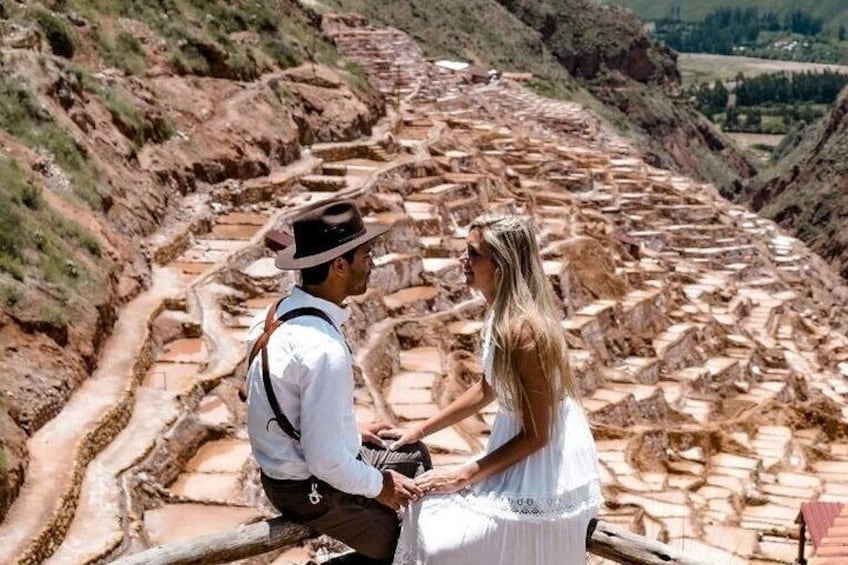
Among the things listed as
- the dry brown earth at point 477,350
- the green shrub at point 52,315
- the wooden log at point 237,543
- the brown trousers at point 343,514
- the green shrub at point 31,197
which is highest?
the brown trousers at point 343,514

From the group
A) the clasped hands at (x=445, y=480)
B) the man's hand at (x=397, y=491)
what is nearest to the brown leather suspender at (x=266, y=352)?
the man's hand at (x=397, y=491)

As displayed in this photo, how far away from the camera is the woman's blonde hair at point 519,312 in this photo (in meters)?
4.14

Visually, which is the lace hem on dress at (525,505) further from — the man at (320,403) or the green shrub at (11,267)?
the green shrub at (11,267)

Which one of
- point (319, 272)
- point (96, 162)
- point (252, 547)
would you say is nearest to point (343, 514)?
point (252, 547)

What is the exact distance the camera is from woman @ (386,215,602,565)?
4.13 metres

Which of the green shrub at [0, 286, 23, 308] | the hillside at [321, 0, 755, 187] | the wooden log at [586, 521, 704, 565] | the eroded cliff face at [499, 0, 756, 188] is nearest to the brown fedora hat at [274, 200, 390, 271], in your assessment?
the wooden log at [586, 521, 704, 565]

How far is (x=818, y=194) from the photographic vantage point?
220ft

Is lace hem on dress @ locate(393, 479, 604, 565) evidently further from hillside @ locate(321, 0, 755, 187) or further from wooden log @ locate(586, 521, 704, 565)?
hillside @ locate(321, 0, 755, 187)

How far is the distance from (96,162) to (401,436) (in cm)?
1199

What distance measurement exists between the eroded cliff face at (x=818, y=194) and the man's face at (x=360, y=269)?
5377 cm

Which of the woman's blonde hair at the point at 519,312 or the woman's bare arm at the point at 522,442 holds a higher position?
the woman's blonde hair at the point at 519,312

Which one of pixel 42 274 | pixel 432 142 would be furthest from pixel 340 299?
pixel 432 142

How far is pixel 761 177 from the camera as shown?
83000 mm

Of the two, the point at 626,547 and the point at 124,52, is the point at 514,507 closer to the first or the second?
the point at 626,547
